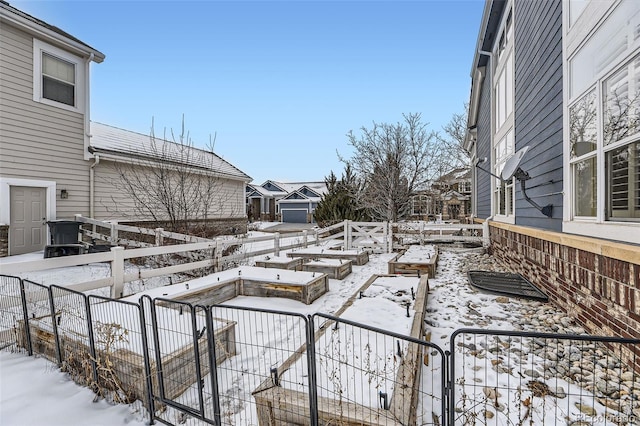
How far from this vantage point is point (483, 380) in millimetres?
2814

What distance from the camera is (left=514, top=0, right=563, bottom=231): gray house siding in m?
4.71

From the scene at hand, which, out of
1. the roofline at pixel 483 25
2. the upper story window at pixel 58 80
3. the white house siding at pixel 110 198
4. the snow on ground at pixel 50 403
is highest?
the roofline at pixel 483 25

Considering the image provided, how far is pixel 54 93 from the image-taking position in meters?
8.81

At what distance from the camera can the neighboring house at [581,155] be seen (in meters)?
2.99

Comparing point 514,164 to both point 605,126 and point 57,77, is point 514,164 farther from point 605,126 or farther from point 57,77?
point 57,77

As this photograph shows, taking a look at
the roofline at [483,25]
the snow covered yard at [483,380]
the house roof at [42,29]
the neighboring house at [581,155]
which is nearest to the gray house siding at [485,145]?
the roofline at [483,25]

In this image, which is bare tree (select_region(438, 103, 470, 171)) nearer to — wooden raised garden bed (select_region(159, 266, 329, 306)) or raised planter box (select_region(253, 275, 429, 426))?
wooden raised garden bed (select_region(159, 266, 329, 306))

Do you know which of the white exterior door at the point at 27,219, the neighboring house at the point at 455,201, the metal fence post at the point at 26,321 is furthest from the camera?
the neighboring house at the point at 455,201

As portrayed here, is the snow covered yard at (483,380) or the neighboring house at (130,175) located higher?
the neighboring house at (130,175)

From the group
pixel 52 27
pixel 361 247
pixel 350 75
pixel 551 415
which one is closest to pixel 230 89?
pixel 350 75

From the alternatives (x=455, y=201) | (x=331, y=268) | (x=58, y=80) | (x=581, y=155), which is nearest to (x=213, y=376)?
(x=581, y=155)

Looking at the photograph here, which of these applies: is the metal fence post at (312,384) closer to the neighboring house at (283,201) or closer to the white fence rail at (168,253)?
the white fence rail at (168,253)

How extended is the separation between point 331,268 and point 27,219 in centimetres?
811

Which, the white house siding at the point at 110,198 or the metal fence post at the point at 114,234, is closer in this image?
the metal fence post at the point at 114,234
